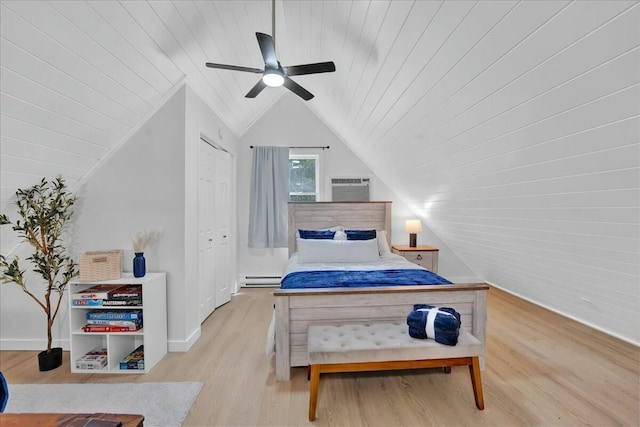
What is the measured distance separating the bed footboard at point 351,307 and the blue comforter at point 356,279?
18 centimetres

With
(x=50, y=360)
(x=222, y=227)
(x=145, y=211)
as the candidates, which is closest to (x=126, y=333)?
(x=50, y=360)

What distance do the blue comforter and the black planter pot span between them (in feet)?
6.04

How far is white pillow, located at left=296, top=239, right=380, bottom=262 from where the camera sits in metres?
3.30

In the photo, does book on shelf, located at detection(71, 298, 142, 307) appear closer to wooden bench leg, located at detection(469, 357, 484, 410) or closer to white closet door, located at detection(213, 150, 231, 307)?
white closet door, located at detection(213, 150, 231, 307)

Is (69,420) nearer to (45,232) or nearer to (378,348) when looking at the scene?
(378,348)

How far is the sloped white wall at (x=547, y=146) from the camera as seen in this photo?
44.2 inches

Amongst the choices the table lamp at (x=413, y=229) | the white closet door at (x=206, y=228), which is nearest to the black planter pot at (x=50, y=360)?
the white closet door at (x=206, y=228)

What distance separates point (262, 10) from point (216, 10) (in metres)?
0.39

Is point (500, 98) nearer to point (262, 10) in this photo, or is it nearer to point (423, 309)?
point (423, 309)

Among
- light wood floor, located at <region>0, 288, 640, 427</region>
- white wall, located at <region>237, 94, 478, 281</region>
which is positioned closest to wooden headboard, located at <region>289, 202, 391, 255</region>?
white wall, located at <region>237, 94, 478, 281</region>

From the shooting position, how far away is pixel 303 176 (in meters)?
4.53

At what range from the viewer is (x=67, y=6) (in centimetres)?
141

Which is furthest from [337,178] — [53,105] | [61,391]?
[61,391]

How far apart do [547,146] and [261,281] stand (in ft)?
12.6
